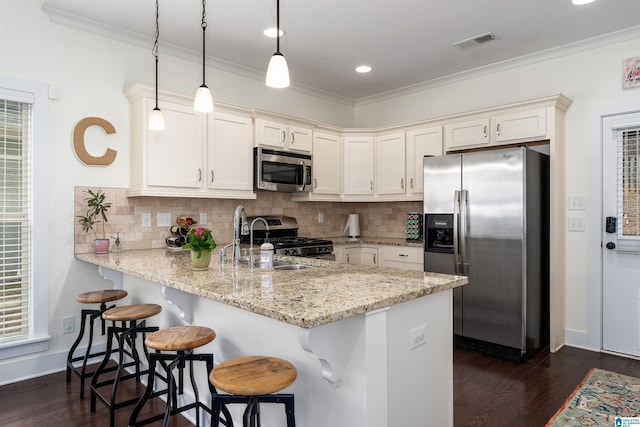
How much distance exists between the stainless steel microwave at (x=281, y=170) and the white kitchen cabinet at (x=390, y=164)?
901 mm

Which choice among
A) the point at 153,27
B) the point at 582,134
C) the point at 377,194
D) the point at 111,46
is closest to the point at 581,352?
the point at 582,134

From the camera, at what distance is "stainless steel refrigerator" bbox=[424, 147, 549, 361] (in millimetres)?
3281

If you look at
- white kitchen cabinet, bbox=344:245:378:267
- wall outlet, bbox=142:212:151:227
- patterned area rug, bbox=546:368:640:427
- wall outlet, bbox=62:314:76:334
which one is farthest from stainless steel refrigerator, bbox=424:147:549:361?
wall outlet, bbox=62:314:76:334

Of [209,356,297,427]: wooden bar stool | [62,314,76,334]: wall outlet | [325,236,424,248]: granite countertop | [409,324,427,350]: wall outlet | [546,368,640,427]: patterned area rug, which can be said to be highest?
[325,236,424,248]: granite countertop

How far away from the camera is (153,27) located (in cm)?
334

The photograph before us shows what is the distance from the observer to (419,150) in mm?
4438

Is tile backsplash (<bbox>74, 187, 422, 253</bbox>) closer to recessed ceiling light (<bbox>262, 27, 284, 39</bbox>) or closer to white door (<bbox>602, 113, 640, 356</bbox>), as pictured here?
recessed ceiling light (<bbox>262, 27, 284, 39</bbox>)

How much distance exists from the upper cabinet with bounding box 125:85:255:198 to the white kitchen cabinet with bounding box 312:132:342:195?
92 centimetres

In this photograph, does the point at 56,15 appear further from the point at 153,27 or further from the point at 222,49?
the point at 222,49

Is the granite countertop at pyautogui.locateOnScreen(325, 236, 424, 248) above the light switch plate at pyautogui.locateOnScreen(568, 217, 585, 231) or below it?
below

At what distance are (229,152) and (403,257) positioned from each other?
214cm

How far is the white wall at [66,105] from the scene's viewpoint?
9.66ft

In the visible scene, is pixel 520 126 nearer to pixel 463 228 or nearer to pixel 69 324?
pixel 463 228

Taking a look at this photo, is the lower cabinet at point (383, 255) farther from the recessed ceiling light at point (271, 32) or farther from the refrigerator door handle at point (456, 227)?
the recessed ceiling light at point (271, 32)
